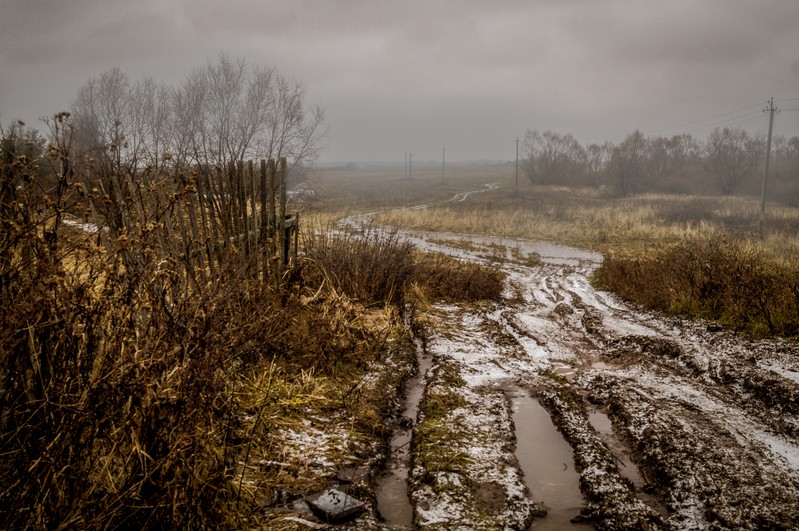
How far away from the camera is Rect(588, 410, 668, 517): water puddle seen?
3.82m

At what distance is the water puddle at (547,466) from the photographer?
3670 mm

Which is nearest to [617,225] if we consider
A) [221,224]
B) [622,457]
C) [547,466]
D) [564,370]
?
[564,370]

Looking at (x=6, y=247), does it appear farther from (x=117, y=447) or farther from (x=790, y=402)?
(x=790, y=402)

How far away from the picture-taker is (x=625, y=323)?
953 cm

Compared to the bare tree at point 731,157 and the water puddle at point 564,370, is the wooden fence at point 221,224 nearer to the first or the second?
the water puddle at point 564,370

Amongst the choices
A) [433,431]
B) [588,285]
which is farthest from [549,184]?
[433,431]

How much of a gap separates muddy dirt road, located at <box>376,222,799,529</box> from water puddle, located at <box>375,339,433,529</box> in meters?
0.09

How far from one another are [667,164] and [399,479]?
81420mm

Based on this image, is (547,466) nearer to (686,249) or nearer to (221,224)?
(221,224)

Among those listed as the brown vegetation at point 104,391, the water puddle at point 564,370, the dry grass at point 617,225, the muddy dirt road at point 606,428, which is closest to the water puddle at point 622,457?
the muddy dirt road at point 606,428

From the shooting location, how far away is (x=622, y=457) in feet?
14.8

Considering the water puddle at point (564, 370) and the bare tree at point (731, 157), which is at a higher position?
the bare tree at point (731, 157)

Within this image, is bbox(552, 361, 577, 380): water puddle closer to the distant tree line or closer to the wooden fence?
the wooden fence

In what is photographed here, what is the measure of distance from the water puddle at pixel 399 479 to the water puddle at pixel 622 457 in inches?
69.4
